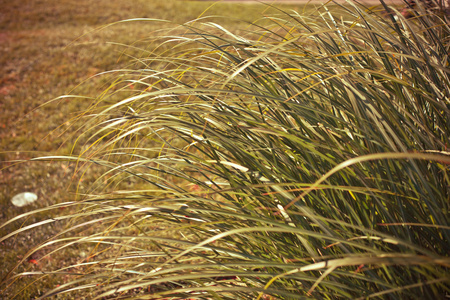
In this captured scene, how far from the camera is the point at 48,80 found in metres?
7.39

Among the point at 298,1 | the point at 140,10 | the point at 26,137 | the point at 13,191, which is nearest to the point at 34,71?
the point at 26,137

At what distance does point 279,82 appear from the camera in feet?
6.16

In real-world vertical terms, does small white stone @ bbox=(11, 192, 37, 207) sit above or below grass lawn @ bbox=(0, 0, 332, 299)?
below

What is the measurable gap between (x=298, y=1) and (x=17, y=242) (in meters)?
13.9

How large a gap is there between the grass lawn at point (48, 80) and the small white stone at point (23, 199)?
0.23 feet

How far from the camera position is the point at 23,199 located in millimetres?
4297

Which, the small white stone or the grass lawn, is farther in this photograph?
the small white stone

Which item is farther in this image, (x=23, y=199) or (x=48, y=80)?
(x=48, y=80)

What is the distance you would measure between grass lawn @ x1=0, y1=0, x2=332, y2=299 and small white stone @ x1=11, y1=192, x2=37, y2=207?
0.23ft

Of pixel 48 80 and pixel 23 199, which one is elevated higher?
pixel 48 80

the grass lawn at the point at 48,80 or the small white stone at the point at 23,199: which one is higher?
the grass lawn at the point at 48,80

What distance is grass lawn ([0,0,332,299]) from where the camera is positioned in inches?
135

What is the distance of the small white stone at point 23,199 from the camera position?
4.22 m

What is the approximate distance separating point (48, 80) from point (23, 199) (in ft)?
12.9
